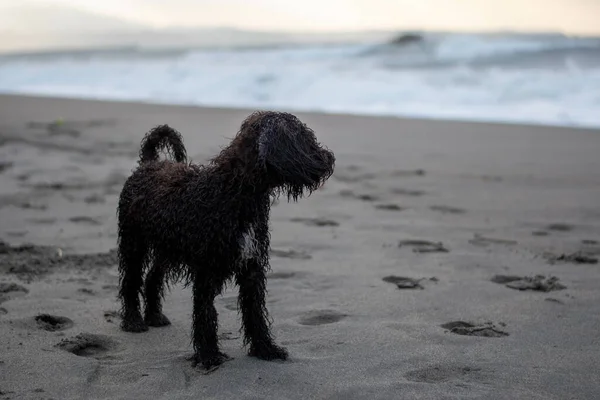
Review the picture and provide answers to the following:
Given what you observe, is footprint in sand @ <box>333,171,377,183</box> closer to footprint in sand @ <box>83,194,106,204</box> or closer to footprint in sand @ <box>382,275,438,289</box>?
footprint in sand @ <box>83,194,106,204</box>

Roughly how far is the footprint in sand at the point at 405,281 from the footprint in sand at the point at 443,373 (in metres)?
1.33

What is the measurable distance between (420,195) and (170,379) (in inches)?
184

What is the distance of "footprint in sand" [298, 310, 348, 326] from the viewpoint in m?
4.43

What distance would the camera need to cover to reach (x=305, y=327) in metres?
4.32

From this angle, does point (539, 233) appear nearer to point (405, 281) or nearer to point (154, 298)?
Answer: point (405, 281)

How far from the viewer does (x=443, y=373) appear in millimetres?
3652

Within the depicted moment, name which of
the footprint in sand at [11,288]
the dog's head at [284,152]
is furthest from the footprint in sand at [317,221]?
the dog's head at [284,152]

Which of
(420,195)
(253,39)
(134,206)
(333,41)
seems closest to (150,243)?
(134,206)

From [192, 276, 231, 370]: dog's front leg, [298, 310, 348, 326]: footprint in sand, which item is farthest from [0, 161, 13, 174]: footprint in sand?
[192, 276, 231, 370]: dog's front leg

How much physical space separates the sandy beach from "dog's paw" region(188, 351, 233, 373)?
55 millimetres

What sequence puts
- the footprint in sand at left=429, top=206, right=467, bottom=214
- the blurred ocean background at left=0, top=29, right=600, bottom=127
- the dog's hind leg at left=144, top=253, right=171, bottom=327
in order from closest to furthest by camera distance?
the dog's hind leg at left=144, top=253, right=171, bottom=327, the footprint in sand at left=429, top=206, right=467, bottom=214, the blurred ocean background at left=0, top=29, right=600, bottom=127

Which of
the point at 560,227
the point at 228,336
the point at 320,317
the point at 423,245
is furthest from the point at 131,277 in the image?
the point at 560,227

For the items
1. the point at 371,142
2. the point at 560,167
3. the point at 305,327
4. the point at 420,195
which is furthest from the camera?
the point at 371,142

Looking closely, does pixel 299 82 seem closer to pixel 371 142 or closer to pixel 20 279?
pixel 371 142
